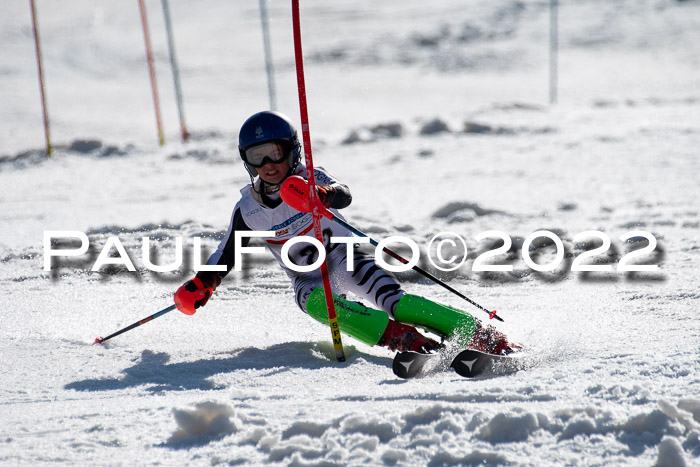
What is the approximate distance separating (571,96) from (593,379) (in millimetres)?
18571

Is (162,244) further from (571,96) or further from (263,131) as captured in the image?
(571,96)

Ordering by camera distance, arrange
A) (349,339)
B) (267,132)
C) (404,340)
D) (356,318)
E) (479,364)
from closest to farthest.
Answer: (479,364), (404,340), (356,318), (267,132), (349,339)

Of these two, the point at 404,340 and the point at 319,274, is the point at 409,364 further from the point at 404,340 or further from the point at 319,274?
the point at 319,274

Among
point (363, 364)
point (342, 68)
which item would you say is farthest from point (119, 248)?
point (342, 68)

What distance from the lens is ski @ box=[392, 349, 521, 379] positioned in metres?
3.18

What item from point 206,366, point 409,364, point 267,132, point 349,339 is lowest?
point 349,339

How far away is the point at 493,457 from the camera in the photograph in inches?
91.0

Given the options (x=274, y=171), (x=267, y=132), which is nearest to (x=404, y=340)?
(x=274, y=171)

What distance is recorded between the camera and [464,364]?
3.19m

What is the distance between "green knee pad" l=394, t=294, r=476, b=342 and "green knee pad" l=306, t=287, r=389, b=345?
0.13 m

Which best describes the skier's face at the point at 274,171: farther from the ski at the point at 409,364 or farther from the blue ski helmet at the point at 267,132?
the ski at the point at 409,364

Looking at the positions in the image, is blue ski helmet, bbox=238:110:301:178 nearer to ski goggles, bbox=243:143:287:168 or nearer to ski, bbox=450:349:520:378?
ski goggles, bbox=243:143:287:168

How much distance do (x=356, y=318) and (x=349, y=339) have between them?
48 cm

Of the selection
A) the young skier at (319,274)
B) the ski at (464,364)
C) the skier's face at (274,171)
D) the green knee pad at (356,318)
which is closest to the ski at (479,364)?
the ski at (464,364)
